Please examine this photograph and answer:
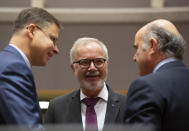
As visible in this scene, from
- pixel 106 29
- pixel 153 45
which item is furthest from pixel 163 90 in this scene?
pixel 106 29

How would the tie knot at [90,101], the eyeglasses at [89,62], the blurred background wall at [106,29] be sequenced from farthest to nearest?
the blurred background wall at [106,29]
the eyeglasses at [89,62]
the tie knot at [90,101]

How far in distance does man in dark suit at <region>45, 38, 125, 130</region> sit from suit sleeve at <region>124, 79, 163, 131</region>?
3.41 feet

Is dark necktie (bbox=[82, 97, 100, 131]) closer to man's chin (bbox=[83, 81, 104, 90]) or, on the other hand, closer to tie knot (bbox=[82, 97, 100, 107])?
tie knot (bbox=[82, 97, 100, 107])

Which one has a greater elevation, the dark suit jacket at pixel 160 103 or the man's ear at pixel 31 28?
the man's ear at pixel 31 28

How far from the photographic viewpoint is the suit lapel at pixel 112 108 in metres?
3.04

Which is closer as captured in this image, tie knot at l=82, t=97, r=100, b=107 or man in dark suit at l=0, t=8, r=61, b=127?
man in dark suit at l=0, t=8, r=61, b=127

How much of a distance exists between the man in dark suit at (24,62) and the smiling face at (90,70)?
56 cm

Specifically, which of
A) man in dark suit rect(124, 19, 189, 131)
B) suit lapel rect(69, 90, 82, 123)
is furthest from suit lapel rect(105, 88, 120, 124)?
man in dark suit rect(124, 19, 189, 131)

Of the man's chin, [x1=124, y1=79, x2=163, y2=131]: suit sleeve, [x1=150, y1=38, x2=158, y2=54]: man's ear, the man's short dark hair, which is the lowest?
the man's chin

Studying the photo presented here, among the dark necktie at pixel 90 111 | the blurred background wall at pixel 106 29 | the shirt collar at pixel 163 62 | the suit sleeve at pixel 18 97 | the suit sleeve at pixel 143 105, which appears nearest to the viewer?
the suit sleeve at pixel 143 105

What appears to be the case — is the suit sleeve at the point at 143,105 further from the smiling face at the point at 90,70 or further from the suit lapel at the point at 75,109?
the smiling face at the point at 90,70

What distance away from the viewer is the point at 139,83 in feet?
6.74

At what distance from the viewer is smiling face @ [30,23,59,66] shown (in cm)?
257

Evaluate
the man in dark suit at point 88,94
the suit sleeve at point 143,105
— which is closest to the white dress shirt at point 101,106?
the man in dark suit at point 88,94
